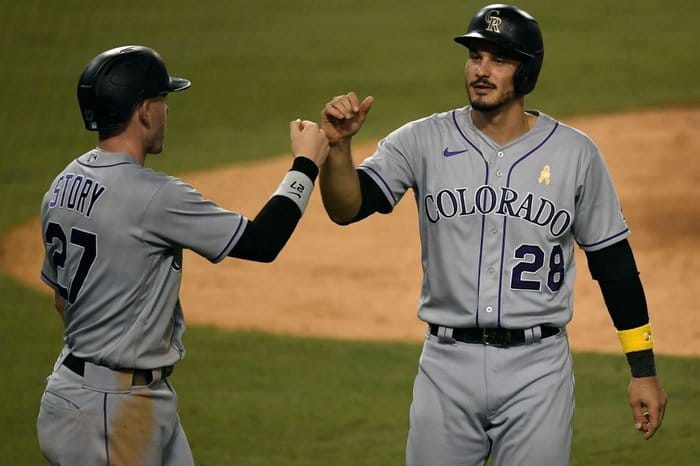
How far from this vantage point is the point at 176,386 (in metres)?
8.47

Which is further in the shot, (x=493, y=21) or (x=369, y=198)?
(x=369, y=198)

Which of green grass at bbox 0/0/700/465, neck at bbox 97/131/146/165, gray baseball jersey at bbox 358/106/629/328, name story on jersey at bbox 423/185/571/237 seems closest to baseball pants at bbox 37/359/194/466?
neck at bbox 97/131/146/165

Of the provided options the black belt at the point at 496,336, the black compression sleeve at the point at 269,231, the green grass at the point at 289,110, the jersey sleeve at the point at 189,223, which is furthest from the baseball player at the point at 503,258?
the green grass at the point at 289,110

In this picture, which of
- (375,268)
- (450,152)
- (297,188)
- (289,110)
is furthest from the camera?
(289,110)

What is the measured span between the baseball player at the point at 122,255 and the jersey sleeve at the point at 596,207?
993 millimetres

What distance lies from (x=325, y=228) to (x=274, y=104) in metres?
5.60

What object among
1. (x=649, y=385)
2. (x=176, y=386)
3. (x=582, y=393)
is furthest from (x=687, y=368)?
(x=649, y=385)

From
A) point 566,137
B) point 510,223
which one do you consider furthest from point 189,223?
point 566,137

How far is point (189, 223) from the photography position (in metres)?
4.16

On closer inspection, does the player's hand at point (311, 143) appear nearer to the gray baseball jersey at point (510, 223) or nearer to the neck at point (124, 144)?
the gray baseball jersey at point (510, 223)

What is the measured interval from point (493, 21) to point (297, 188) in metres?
0.86

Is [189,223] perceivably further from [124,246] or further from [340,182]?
[340,182]

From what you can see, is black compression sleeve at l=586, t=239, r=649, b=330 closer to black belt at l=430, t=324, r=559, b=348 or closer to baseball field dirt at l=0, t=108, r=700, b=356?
black belt at l=430, t=324, r=559, b=348

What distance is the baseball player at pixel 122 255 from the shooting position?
413 centimetres
